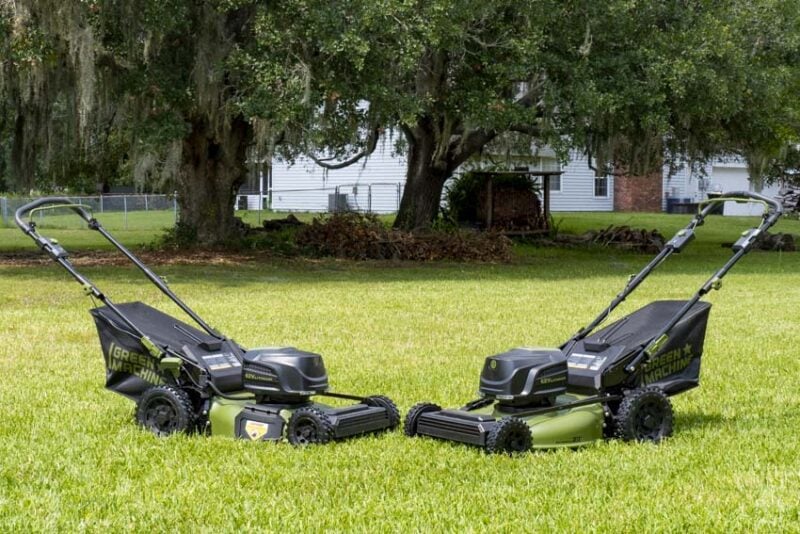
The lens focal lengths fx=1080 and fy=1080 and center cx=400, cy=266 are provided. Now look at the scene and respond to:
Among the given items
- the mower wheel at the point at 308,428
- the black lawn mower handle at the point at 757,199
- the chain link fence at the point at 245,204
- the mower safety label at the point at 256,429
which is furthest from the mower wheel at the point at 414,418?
the chain link fence at the point at 245,204

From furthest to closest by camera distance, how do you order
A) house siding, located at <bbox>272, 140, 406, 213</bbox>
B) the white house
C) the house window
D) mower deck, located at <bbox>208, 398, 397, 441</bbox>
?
the house window → the white house → house siding, located at <bbox>272, 140, 406, 213</bbox> → mower deck, located at <bbox>208, 398, 397, 441</bbox>

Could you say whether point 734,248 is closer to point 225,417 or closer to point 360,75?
point 225,417

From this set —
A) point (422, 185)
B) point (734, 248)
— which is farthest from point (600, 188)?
point (734, 248)

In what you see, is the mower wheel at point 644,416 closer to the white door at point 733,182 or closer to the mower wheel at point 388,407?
the mower wheel at point 388,407

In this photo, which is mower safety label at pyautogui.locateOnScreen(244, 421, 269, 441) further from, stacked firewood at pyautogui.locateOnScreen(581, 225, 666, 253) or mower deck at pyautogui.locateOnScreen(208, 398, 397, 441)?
stacked firewood at pyautogui.locateOnScreen(581, 225, 666, 253)

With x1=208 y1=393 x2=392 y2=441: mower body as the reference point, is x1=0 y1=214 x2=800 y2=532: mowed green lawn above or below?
below

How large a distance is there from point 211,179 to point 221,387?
14.6m

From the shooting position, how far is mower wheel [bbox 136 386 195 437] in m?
5.31

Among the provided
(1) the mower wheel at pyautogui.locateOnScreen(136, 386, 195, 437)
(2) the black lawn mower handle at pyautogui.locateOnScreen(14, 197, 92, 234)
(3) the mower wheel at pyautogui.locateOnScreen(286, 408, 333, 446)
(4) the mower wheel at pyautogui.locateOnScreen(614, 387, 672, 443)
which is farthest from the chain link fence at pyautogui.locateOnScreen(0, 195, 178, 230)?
(4) the mower wheel at pyautogui.locateOnScreen(614, 387, 672, 443)

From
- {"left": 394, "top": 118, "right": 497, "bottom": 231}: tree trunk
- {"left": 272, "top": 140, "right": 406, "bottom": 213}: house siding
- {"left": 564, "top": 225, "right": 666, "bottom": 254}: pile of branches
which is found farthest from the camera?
{"left": 272, "top": 140, "right": 406, "bottom": 213}: house siding

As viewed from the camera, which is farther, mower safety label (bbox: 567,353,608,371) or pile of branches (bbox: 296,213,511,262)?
pile of branches (bbox: 296,213,511,262)

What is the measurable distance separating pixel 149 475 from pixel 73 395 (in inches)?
86.7

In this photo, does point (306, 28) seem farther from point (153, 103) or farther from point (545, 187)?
point (545, 187)

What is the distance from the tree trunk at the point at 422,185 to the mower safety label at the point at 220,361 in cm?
1709
